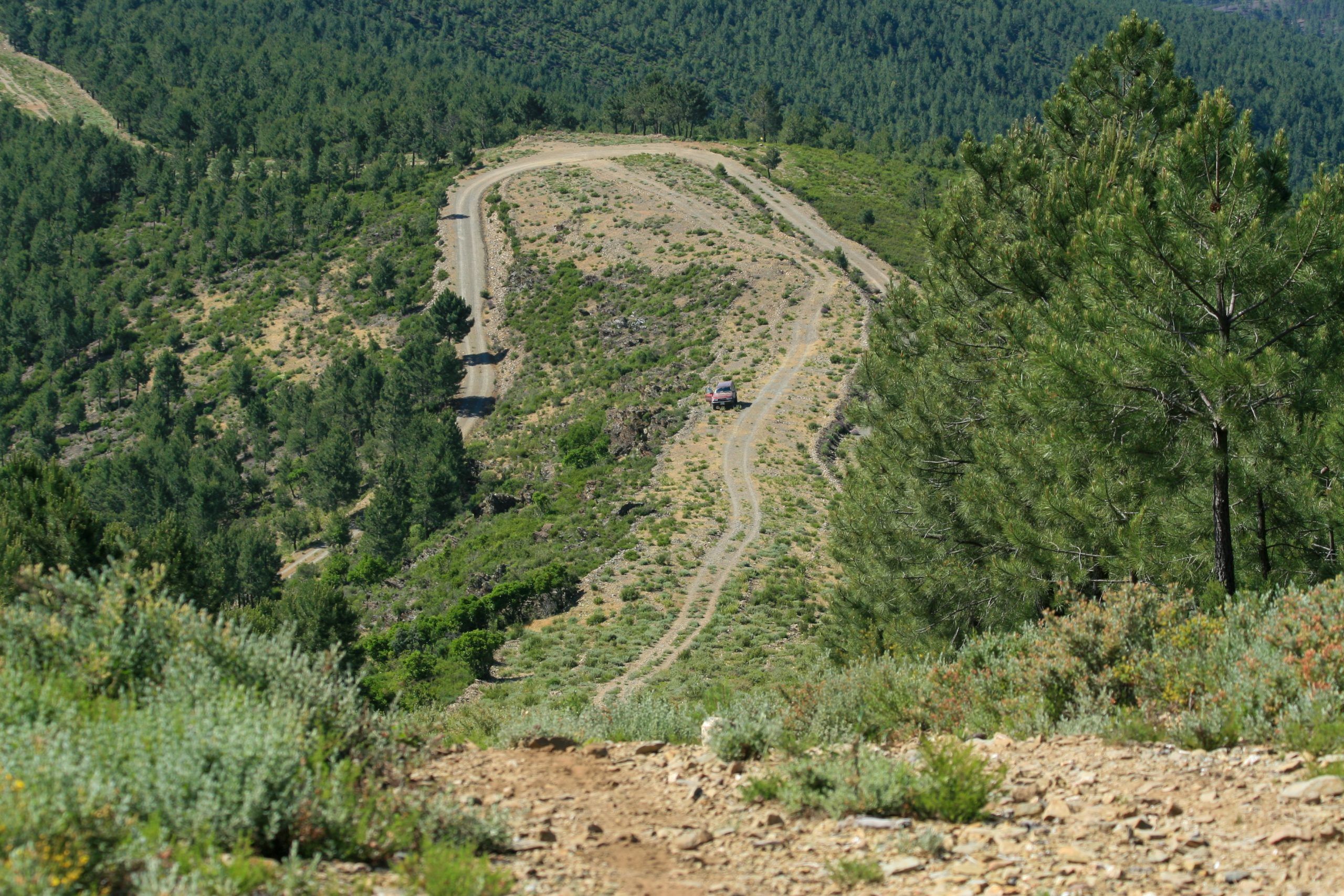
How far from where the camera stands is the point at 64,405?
7669 centimetres

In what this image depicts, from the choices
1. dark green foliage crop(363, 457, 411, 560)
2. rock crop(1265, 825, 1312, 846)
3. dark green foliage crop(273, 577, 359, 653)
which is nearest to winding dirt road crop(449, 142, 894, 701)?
rock crop(1265, 825, 1312, 846)

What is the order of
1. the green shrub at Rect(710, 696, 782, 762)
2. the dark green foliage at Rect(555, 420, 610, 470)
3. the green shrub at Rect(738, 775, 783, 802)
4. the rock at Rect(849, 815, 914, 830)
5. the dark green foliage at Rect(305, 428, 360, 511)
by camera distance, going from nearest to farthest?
the rock at Rect(849, 815, 914, 830) → the green shrub at Rect(738, 775, 783, 802) → the green shrub at Rect(710, 696, 782, 762) → the dark green foliage at Rect(555, 420, 610, 470) → the dark green foliage at Rect(305, 428, 360, 511)

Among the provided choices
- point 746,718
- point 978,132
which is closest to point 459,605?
point 746,718

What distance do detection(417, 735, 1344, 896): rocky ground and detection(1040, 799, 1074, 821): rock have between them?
0.01 metres

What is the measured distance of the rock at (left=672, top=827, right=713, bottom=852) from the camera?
18.6ft

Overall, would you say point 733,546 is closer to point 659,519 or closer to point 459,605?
point 659,519

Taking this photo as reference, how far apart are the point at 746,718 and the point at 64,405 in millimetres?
85548

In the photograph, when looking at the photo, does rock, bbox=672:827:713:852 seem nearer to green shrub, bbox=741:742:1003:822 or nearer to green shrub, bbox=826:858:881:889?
green shrub, bbox=741:742:1003:822

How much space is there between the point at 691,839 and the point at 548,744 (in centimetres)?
230

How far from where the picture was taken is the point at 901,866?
5.23 metres

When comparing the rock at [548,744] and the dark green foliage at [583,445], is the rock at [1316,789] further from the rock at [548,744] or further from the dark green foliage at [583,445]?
the dark green foliage at [583,445]

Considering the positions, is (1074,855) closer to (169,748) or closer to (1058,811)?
(1058,811)

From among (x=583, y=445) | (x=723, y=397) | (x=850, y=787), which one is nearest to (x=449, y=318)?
(x=583, y=445)

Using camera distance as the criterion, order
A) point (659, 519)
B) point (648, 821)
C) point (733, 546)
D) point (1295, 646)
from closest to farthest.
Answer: point (648, 821) → point (1295, 646) → point (733, 546) → point (659, 519)
